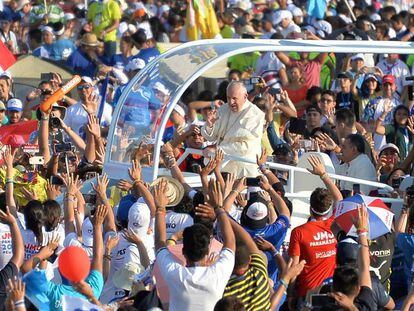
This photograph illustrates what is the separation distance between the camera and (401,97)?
68.4 ft

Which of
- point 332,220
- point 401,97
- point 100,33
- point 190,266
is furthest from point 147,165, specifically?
point 100,33

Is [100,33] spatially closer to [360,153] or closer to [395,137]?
[395,137]

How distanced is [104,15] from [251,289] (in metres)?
16.1

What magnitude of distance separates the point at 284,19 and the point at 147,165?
11.2 metres

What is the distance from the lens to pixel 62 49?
81.9 feet

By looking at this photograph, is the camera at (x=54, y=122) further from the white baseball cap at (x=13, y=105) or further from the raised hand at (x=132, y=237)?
the raised hand at (x=132, y=237)

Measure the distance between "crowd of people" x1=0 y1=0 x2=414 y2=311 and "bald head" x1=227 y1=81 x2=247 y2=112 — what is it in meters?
0.02

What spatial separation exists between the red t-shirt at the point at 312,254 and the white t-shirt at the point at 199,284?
6.34 ft

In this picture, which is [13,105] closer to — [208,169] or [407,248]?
[208,169]

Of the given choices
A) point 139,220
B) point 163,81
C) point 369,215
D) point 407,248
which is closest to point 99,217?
point 139,220

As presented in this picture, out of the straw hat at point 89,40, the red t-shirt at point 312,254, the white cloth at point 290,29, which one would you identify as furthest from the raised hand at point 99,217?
the straw hat at point 89,40

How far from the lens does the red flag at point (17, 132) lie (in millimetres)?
18203

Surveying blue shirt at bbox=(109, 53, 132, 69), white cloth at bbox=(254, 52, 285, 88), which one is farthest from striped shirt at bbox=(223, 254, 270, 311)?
blue shirt at bbox=(109, 53, 132, 69)

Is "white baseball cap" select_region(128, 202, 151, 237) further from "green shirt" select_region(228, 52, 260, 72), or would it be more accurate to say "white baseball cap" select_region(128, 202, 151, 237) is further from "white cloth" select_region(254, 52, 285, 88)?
"green shirt" select_region(228, 52, 260, 72)
